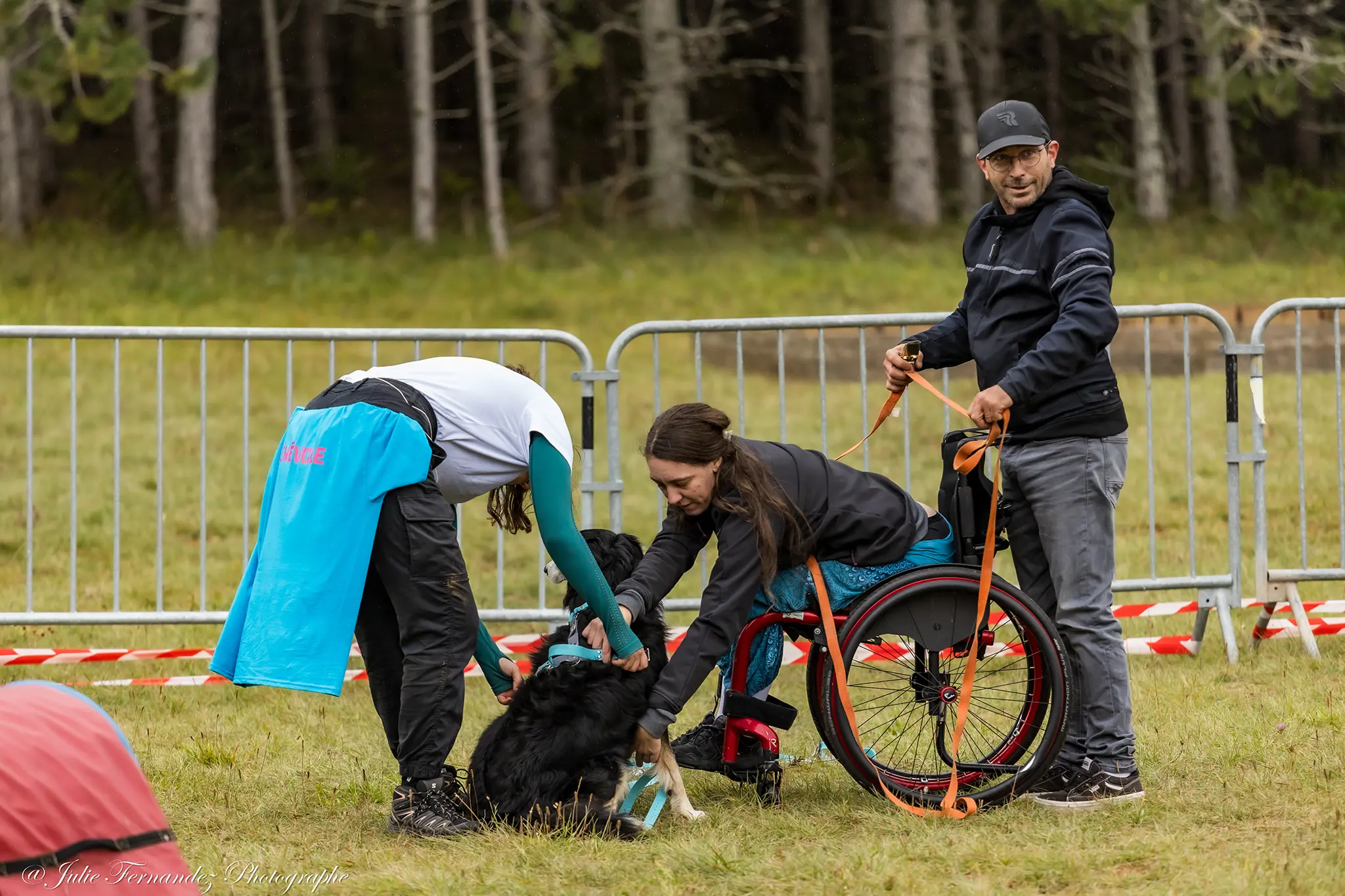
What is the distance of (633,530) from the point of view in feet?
30.6

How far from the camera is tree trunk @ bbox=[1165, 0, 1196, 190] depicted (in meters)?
26.2

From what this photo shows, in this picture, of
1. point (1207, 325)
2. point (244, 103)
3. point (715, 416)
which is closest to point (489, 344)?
point (1207, 325)

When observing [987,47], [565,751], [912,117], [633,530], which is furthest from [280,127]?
[565,751]

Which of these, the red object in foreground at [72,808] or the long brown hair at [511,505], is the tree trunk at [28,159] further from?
the red object in foreground at [72,808]

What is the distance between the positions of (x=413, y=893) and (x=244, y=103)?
2913cm

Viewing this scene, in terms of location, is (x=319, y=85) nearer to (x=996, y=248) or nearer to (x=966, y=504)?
(x=996, y=248)

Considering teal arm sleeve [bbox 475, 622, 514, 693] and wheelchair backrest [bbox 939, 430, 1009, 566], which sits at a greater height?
wheelchair backrest [bbox 939, 430, 1009, 566]

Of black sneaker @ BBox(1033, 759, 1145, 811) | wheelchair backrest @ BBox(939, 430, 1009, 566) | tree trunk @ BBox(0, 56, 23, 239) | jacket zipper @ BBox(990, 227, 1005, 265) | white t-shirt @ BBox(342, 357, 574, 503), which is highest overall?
tree trunk @ BBox(0, 56, 23, 239)

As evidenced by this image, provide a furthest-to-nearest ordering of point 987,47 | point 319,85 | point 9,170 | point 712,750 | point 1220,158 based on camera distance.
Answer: point 319,85, point 987,47, point 1220,158, point 9,170, point 712,750

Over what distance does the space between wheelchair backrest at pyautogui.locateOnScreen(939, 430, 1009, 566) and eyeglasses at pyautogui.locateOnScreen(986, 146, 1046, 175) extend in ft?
2.46

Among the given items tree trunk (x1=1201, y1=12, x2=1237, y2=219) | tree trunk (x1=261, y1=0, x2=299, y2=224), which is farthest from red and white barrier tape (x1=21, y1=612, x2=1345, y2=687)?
tree trunk (x1=261, y1=0, x2=299, y2=224)

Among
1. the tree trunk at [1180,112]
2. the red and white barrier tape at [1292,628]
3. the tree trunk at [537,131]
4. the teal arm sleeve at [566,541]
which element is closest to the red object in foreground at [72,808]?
the teal arm sleeve at [566,541]

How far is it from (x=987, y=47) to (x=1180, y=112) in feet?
15.0

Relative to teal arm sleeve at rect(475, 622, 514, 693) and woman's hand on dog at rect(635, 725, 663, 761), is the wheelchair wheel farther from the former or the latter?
teal arm sleeve at rect(475, 622, 514, 693)
